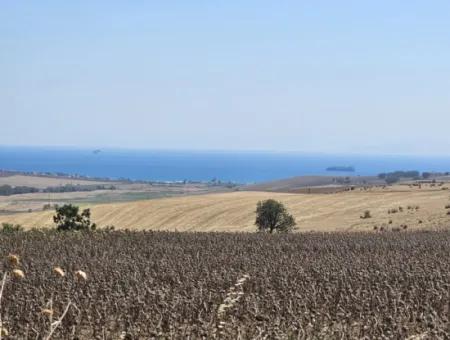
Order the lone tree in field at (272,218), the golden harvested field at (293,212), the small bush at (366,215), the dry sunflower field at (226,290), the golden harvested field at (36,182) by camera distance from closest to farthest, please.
A: the dry sunflower field at (226,290) < the lone tree in field at (272,218) < the golden harvested field at (293,212) < the small bush at (366,215) < the golden harvested field at (36,182)

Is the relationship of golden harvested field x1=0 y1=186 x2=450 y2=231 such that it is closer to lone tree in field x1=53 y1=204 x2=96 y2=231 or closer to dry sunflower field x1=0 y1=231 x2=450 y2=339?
lone tree in field x1=53 y1=204 x2=96 y2=231

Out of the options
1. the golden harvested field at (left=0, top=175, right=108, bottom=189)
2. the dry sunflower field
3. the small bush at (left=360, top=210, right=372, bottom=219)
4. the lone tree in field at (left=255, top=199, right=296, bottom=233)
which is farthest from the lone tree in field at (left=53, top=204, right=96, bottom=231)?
the golden harvested field at (left=0, top=175, right=108, bottom=189)

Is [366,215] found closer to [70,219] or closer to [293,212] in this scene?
[293,212]

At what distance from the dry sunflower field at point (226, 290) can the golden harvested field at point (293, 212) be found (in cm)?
2519

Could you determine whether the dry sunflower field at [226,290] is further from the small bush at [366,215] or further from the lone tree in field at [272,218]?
the small bush at [366,215]

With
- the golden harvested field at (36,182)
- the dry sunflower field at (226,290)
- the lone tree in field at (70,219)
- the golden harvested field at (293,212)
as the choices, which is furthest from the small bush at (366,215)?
the golden harvested field at (36,182)

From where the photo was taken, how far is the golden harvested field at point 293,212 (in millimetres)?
48281

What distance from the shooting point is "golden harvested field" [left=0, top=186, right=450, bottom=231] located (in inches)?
1901

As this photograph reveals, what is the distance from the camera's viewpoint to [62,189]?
153 m

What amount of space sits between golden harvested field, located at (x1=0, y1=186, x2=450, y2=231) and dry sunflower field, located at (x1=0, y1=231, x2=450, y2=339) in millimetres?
25189

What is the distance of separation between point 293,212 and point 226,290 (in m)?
45.9

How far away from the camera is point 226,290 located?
12.0m

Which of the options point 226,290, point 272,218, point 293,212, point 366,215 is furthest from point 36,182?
point 226,290

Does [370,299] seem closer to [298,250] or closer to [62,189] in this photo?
[298,250]
